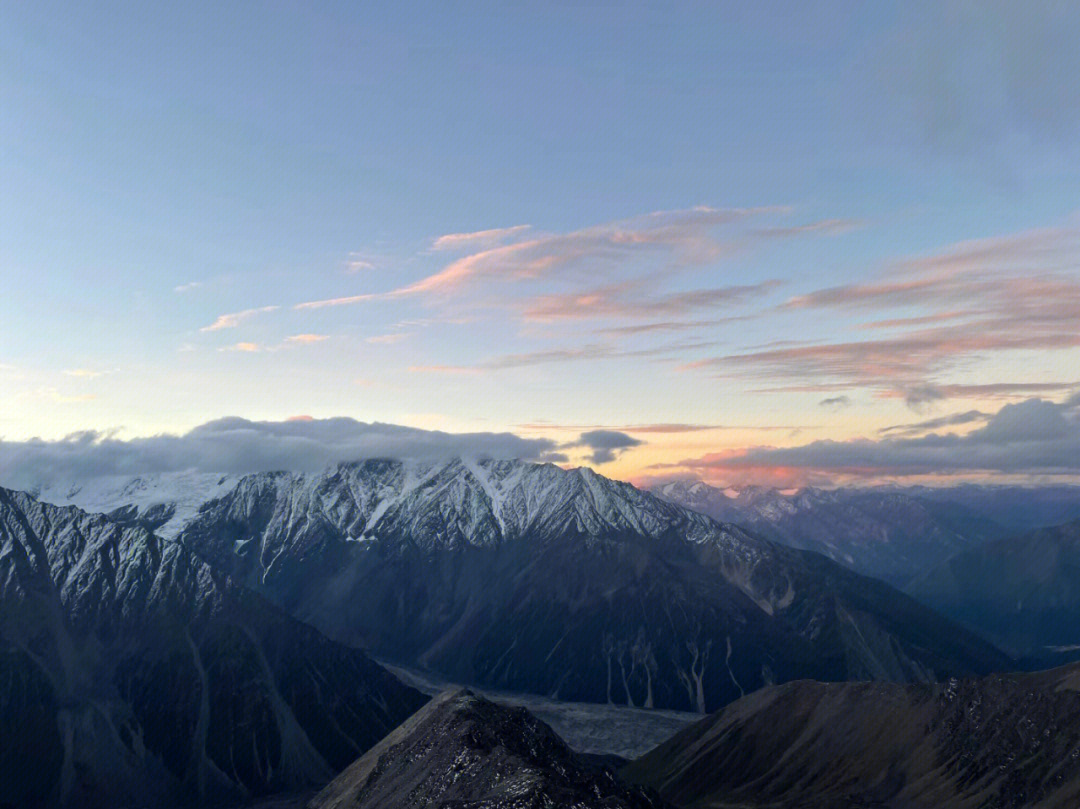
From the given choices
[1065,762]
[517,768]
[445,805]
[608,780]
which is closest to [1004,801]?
[1065,762]

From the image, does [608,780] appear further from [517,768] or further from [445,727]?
[445,727]

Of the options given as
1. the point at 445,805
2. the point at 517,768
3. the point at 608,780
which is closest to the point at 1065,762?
the point at 608,780

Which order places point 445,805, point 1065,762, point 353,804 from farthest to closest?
point 1065,762 < point 353,804 < point 445,805

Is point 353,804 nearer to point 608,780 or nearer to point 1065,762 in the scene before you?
point 608,780

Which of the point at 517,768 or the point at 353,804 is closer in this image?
the point at 517,768

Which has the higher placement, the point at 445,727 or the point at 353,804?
the point at 445,727

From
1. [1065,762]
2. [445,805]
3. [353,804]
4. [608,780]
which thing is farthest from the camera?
[1065,762]
